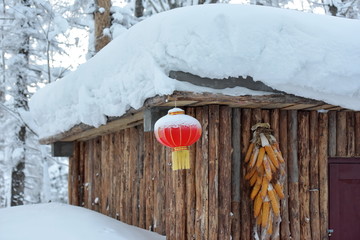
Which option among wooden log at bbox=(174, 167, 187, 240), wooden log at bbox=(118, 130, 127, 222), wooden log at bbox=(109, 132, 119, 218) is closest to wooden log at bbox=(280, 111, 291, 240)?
wooden log at bbox=(174, 167, 187, 240)

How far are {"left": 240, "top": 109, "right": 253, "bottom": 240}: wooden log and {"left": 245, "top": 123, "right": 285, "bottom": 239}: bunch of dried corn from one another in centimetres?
8

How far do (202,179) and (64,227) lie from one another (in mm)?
2032

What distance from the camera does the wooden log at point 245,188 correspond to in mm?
5492

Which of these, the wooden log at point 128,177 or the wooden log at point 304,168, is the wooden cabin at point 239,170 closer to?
the wooden log at point 304,168

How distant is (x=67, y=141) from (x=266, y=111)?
209 inches

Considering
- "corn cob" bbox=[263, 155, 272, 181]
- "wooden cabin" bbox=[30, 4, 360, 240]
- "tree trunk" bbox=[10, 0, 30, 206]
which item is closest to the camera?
"wooden cabin" bbox=[30, 4, 360, 240]

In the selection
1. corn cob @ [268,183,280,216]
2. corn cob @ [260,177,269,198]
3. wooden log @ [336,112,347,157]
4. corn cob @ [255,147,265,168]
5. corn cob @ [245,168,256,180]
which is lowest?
corn cob @ [268,183,280,216]

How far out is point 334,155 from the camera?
5992mm

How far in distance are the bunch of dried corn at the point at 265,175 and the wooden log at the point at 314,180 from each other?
0.59m

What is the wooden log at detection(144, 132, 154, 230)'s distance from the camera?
21.6 feet

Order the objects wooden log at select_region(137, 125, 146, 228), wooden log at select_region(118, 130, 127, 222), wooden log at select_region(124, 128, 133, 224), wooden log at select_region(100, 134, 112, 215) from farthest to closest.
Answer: wooden log at select_region(100, 134, 112, 215)
wooden log at select_region(118, 130, 127, 222)
wooden log at select_region(124, 128, 133, 224)
wooden log at select_region(137, 125, 146, 228)

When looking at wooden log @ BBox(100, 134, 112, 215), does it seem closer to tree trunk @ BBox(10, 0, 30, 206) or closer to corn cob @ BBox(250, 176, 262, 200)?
corn cob @ BBox(250, 176, 262, 200)

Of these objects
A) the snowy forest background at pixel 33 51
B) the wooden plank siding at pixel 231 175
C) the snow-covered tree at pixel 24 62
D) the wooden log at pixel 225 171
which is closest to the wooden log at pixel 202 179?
the wooden plank siding at pixel 231 175

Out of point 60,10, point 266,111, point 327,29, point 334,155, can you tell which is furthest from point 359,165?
point 60,10
